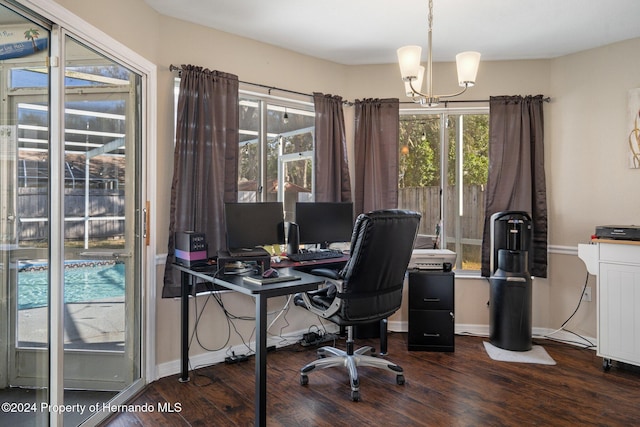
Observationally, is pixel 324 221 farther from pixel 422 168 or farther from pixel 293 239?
pixel 422 168

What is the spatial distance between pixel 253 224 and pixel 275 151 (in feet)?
2.85

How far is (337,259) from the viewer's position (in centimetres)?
311

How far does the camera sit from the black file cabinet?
10.9 feet

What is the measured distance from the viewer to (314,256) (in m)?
3.12

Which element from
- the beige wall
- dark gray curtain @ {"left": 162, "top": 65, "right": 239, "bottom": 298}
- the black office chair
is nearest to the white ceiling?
the beige wall

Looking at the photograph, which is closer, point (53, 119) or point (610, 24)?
point (53, 119)

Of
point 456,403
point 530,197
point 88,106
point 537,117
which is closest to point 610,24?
point 537,117

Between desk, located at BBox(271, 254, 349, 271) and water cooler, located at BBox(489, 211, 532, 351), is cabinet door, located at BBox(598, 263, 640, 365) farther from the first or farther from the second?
desk, located at BBox(271, 254, 349, 271)

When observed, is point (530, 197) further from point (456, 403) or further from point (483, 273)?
point (456, 403)

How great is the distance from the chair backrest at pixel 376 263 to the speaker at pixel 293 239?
767 mm

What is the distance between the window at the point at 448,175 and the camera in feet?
13.0

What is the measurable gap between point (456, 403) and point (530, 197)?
2051 millimetres

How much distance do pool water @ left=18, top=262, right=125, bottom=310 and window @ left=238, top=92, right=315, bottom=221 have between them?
1.18m

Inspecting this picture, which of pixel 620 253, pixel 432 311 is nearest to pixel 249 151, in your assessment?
pixel 432 311
